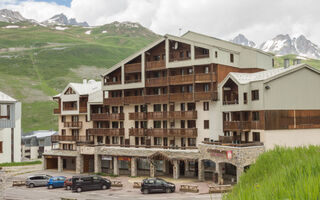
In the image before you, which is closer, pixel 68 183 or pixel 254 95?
pixel 254 95

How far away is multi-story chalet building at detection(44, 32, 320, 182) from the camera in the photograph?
51.3m

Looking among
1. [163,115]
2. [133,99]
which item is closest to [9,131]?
[133,99]

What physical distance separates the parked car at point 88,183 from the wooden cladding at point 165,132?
14510mm

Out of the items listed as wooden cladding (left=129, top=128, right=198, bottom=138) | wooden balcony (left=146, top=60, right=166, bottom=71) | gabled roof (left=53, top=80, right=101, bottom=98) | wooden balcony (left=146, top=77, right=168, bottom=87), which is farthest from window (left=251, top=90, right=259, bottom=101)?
gabled roof (left=53, top=80, right=101, bottom=98)

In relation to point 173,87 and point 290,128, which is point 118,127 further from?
→ point 290,128

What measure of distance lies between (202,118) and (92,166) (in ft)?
80.4

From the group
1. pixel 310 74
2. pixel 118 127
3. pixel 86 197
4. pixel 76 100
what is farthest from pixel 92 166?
pixel 310 74

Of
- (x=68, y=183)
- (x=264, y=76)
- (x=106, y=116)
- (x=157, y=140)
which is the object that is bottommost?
(x=68, y=183)

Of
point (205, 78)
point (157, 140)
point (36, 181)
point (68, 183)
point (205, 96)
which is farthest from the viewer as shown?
point (157, 140)

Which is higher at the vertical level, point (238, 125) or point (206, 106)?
point (206, 106)

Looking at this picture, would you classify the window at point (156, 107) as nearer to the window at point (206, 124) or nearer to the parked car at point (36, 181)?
the window at point (206, 124)

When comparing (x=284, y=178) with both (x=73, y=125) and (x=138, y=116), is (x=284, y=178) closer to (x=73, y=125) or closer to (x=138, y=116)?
(x=138, y=116)

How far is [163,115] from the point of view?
6206cm

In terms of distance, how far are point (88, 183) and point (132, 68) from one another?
24400 mm
